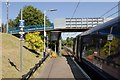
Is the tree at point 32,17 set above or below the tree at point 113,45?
above

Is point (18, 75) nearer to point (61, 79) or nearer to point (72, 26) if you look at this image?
point (61, 79)

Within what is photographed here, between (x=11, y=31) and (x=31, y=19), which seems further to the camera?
(x=31, y=19)

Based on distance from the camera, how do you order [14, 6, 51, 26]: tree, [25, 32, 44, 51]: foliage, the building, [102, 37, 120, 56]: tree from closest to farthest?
[102, 37, 120, 56]: tree → [25, 32, 44, 51]: foliage → the building → [14, 6, 51, 26]: tree

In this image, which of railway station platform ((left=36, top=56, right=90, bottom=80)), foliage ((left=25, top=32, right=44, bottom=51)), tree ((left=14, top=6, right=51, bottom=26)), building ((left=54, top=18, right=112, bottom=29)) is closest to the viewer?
railway station platform ((left=36, top=56, right=90, bottom=80))

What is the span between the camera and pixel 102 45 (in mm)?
15102

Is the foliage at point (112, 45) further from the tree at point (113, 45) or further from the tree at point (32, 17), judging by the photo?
the tree at point (32, 17)

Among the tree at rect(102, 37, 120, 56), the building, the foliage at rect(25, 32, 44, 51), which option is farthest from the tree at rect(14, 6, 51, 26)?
the tree at rect(102, 37, 120, 56)

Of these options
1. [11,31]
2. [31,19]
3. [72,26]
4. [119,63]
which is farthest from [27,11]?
[119,63]

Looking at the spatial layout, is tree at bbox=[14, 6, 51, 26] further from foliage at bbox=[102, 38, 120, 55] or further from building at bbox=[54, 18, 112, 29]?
foliage at bbox=[102, 38, 120, 55]

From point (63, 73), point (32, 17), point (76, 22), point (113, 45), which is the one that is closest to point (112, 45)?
point (113, 45)

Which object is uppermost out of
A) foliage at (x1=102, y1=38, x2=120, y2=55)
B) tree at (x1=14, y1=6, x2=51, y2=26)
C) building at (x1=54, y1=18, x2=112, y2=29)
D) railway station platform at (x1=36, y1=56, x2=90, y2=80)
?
tree at (x1=14, y1=6, x2=51, y2=26)

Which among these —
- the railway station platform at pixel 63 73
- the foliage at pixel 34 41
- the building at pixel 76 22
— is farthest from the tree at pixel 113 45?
the building at pixel 76 22

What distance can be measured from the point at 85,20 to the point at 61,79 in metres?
42.3

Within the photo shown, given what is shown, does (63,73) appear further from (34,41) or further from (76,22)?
(76,22)
